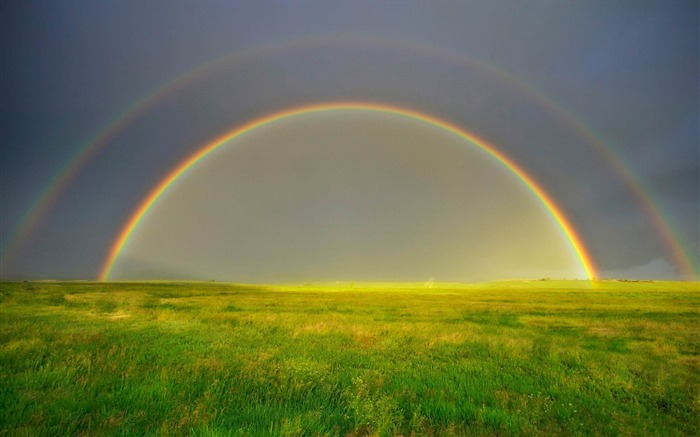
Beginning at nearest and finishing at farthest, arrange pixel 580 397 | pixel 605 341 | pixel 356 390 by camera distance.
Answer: pixel 356 390 → pixel 580 397 → pixel 605 341

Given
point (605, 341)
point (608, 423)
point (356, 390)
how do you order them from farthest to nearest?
point (605, 341) < point (356, 390) < point (608, 423)

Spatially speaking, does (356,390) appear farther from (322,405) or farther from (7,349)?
(7,349)

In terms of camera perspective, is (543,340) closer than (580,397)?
No

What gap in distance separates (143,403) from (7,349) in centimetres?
773

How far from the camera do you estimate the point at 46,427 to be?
574 cm

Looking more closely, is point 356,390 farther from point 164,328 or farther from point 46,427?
point 164,328

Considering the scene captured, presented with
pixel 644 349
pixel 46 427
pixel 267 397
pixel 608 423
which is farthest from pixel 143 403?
pixel 644 349

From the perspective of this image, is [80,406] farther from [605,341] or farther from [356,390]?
[605,341]

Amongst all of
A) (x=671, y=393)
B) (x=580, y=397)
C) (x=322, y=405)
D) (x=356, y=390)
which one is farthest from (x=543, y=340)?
(x=322, y=405)

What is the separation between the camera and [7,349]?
1126 cm

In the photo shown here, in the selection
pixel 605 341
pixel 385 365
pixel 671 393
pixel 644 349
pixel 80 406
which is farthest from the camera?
pixel 605 341

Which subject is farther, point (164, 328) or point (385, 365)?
point (164, 328)

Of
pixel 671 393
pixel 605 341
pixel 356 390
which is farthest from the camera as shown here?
pixel 605 341

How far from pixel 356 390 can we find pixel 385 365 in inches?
121
